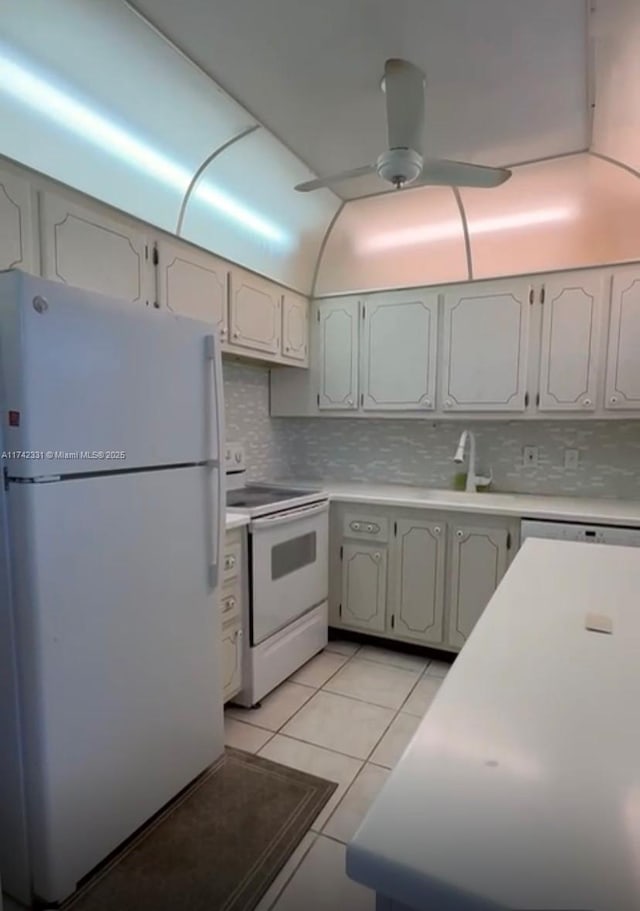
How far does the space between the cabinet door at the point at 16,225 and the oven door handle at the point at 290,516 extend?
1.30m

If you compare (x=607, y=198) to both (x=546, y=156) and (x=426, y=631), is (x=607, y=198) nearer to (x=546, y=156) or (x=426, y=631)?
(x=546, y=156)

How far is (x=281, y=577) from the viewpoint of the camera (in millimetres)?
2479

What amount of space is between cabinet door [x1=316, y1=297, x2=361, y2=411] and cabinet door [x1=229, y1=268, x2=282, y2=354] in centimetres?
39

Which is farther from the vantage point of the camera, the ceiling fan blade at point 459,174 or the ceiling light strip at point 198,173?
the ceiling light strip at point 198,173

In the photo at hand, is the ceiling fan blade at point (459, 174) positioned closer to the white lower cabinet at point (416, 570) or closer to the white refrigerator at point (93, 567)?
the white refrigerator at point (93, 567)

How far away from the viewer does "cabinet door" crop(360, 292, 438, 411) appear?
300 cm

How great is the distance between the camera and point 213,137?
224cm

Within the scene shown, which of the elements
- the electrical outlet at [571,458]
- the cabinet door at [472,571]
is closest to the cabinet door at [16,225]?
the cabinet door at [472,571]

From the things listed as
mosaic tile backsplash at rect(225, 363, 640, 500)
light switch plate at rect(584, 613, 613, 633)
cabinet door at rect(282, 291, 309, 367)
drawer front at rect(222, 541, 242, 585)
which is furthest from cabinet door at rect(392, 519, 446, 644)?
light switch plate at rect(584, 613, 613, 633)

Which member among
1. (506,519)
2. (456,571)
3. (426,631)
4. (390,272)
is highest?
(390,272)

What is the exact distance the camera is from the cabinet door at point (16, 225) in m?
1.58

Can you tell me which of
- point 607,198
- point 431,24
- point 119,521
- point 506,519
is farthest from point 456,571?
point 431,24

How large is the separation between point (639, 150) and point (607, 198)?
291mm

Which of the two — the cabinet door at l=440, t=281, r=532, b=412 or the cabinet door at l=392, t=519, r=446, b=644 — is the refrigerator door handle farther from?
the cabinet door at l=440, t=281, r=532, b=412
